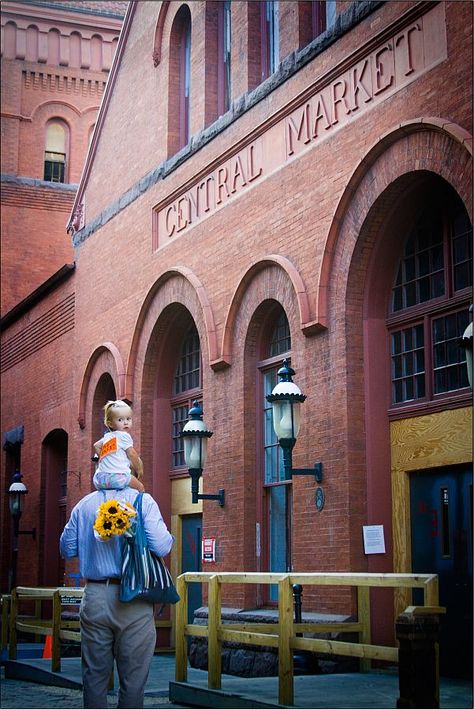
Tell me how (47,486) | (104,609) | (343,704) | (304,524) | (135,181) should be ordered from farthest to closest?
1. (47,486)
2. (135,181)
3. (304,524)
4. (343,704)
5. (104,609)

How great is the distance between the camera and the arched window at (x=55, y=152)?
30.3 m

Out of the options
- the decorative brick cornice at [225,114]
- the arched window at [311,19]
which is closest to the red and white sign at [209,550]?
the decorative brick cornice at [225,114]

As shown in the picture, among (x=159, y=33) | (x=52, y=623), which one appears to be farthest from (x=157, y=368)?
(x=52, y=623)

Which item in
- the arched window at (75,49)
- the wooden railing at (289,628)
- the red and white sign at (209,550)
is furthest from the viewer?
the arched window at (75,49)

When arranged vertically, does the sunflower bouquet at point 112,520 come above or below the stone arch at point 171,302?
below

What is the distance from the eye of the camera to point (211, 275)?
15.8 metres

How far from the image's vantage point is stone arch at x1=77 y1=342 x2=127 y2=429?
18547mm

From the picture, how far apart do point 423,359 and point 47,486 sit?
13.6 metres

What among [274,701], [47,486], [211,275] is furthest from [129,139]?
[274,701]

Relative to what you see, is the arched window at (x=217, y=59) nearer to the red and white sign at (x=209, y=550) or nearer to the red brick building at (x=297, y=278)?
the red brick building at (x=297, y=278)

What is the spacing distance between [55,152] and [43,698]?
72.1ft

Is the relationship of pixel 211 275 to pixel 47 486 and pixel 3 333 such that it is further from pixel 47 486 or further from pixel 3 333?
pixel 3 333

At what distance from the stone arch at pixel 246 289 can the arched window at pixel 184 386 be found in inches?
78.4

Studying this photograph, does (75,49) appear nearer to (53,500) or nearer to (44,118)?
(44,118)
